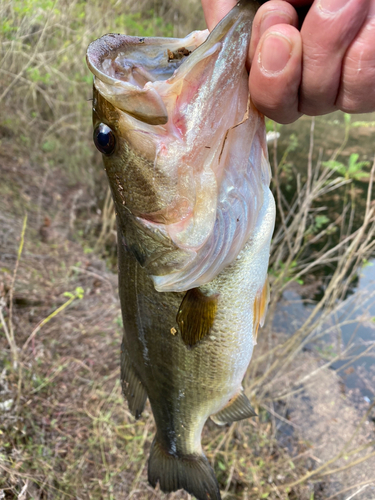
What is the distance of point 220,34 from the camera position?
2.70 ft

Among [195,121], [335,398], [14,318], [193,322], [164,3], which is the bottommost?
[335,398]

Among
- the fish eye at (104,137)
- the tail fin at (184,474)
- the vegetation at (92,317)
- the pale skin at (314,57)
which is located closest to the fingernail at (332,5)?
the pale skin at (314,57)

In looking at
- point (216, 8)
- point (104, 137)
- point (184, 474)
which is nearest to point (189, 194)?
point (104, 137)

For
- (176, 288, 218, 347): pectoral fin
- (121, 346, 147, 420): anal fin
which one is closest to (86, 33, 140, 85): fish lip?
(176, 288, 218, 347): pectoral fin

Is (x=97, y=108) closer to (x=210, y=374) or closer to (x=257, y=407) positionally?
(x=210, y=374)

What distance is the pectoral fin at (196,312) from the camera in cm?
117

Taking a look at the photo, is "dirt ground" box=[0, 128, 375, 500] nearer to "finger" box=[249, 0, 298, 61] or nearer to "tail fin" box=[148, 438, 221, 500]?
"tail fin" box=[148, 438, 221, 500]

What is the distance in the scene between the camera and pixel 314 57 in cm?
75

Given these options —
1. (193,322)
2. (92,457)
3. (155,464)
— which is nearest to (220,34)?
(193,322)

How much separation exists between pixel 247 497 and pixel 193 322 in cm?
240

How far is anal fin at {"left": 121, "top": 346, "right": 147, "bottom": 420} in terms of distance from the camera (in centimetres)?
159

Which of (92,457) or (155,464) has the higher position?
(155,464)

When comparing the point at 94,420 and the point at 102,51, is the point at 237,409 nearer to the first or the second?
the point at 102,51

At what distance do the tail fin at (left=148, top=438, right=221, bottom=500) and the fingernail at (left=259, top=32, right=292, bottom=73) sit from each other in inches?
66.5
